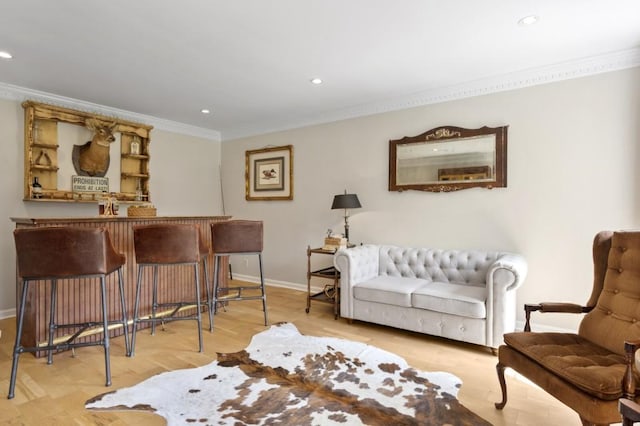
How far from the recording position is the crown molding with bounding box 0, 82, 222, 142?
3920 mm

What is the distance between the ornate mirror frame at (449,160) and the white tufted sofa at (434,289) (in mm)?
767

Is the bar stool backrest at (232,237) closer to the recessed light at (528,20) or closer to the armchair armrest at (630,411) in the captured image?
the recessed light at (528,20)

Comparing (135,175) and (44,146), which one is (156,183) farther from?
(44,146)

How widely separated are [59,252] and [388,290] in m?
2.71

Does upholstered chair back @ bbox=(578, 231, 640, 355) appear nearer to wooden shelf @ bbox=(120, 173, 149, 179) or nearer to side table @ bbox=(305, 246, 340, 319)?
side table @ bbox=(305, 246, 340, 319)

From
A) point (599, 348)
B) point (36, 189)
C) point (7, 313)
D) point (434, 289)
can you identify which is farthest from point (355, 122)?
point (7, 313)

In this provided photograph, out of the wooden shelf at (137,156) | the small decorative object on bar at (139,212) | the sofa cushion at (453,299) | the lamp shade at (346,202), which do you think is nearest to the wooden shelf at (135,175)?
the wooden shelf at (137,156)

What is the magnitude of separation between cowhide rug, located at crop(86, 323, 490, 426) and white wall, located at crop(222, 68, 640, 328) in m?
1.67

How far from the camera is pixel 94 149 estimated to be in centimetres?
443

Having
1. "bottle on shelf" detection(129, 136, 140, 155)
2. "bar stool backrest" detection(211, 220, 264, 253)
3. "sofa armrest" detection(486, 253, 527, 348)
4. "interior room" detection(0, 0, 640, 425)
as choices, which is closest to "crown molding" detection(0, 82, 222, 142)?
"interior room" detection(0, 0, 640, 425)

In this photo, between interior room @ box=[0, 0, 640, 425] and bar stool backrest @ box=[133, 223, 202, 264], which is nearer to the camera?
interior room @ box=[0, 0, 640, 425]

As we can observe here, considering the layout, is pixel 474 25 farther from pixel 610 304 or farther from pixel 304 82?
pixel 610 304

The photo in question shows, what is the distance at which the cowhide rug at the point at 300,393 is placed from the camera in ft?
6.61

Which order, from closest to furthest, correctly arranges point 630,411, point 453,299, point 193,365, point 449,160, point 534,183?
point 630,411 → point 193,365 → point 453,299 → point 534,183 → point 449,160
